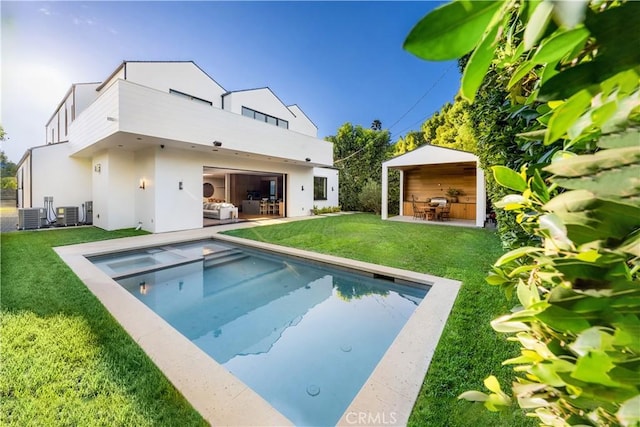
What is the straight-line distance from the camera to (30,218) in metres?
10.5

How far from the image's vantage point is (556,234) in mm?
459

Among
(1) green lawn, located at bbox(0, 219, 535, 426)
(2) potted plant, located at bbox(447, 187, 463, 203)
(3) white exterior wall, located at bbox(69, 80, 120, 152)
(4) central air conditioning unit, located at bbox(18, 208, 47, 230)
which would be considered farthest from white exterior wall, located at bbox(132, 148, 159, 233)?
(2) potted plant, located at bbox(447, 187, 463, 203)

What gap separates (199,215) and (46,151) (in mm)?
7533

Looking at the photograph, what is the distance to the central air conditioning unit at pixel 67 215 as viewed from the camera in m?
11.2

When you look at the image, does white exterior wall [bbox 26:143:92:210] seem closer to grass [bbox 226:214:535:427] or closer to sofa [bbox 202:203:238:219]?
sofa [bbox 202:203:238:219]

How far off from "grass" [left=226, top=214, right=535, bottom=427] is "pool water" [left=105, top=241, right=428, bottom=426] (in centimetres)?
80

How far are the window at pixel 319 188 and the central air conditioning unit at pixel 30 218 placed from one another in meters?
13.4

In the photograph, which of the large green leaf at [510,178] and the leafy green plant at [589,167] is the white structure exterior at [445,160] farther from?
the leafy green plant at [589,167]

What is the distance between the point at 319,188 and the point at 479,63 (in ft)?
62.1

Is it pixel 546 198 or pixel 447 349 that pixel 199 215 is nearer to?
pixel 447 349

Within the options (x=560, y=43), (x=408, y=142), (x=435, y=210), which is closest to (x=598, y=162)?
(x=560, y=43)

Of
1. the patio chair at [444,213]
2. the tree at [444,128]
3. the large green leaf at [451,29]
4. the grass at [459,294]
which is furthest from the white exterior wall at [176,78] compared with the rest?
the tree at [444,128]

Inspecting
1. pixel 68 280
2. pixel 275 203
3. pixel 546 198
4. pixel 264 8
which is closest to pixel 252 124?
pixel 264 8

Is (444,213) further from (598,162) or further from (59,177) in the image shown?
(59,177)
